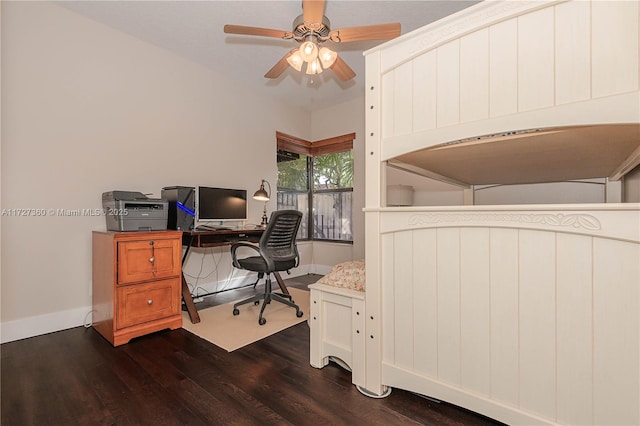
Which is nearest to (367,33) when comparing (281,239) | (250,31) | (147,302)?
(250,31)

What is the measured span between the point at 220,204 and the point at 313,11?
6.92 feet

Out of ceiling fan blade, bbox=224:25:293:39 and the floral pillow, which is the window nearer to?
ceiling fan blade, bbox=224:25:293:39

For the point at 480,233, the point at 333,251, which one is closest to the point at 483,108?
the point at 480,233

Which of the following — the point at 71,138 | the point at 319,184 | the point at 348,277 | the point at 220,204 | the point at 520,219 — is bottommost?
the point at 348,277

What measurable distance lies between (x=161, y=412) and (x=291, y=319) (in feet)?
4.34

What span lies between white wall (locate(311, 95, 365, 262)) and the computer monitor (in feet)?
5.30

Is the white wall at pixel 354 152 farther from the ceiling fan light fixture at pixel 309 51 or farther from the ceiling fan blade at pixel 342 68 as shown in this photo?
the ceiling fan light fixture at pixel 309 51

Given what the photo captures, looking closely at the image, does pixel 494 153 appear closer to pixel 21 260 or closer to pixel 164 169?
Result: pixel 164 169

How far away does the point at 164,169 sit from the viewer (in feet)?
10.0

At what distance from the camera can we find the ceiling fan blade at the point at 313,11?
186cm

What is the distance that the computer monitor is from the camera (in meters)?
3.08

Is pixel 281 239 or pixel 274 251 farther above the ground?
pixel 281 239

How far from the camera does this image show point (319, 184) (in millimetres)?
4816

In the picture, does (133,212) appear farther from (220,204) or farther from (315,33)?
(315,33)
